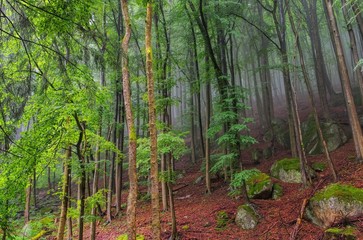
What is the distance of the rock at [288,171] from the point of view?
35.6 ft

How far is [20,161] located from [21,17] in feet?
9.78

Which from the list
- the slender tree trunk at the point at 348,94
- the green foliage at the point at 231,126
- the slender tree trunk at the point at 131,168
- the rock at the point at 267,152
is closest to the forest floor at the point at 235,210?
the rock at the point at 267,152

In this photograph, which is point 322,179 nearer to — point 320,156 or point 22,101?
point 320,156

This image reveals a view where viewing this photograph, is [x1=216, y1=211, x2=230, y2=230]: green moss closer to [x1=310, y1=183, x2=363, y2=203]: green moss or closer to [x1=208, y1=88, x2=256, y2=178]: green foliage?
[x1=208, y1=88, x2=256, y2=178]: green foliage

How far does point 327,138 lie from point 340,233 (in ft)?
28.7

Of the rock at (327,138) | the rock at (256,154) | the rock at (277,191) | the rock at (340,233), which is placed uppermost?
the rock at (327,138)

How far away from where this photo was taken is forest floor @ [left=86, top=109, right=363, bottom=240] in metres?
7.72

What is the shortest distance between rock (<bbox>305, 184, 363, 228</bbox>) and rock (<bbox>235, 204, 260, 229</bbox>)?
5.55ft

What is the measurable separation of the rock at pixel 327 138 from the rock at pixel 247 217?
7.10 metres

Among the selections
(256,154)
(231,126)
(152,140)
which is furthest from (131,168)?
(256,154)

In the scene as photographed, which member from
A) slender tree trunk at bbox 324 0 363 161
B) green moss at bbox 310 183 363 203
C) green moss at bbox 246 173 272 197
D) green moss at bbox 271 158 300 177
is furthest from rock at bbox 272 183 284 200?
slender tree trunk at bbox 324 0 363 161

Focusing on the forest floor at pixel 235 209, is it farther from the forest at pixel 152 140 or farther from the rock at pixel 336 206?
the rock at pixel 336 206

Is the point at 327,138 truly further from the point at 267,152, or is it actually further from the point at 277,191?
the point at 277,191

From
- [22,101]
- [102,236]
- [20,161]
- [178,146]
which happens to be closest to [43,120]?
[22,101]
